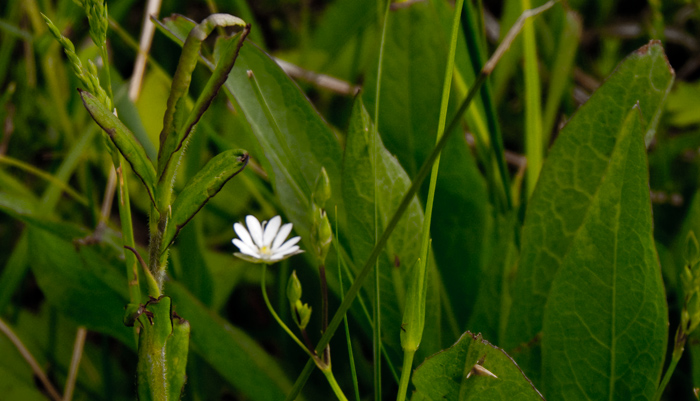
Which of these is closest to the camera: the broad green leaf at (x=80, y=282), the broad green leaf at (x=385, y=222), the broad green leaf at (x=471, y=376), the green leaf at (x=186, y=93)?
the green leaf at (x=186, y=93)

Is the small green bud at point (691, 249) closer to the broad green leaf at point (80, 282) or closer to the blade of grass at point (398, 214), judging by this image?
the blade of grass at point (398, 214)

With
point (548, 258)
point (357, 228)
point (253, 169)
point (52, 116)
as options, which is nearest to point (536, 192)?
point (548, 258)

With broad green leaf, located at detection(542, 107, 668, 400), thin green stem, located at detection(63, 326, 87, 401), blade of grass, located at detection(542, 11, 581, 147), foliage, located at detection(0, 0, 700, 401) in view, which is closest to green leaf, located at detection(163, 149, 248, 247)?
foliage, located at detection(0, 0, 700, 401)

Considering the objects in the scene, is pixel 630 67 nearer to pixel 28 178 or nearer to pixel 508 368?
pixel 508 368

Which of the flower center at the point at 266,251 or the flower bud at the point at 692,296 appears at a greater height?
the flower bud at the point at 692,296

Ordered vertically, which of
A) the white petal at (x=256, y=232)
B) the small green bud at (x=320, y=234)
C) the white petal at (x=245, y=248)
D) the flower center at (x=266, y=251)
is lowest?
the flower center at (x=266, y=251)

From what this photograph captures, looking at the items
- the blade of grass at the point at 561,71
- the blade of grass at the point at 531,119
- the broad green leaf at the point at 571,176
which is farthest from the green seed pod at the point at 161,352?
the blade of grass at the point at 561,71

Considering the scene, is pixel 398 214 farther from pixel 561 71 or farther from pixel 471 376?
pixel 561 71
